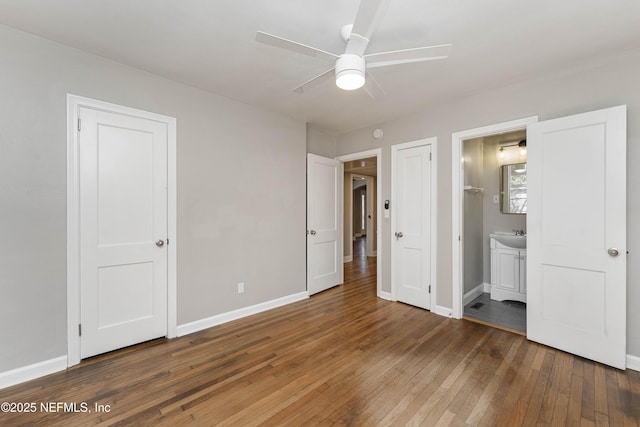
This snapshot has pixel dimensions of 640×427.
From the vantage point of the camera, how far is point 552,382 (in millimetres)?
2096

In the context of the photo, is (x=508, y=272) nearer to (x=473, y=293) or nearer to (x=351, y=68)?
(x=473, y=293)

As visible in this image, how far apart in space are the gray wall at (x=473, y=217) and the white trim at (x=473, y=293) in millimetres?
54

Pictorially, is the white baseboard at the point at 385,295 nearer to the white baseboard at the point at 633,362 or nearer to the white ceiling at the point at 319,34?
the white baseboard at the point at 633,362

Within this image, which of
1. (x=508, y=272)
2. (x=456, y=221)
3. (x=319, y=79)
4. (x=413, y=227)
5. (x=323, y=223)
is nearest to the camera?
(x=319, y=79)

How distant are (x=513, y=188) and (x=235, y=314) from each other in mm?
4245

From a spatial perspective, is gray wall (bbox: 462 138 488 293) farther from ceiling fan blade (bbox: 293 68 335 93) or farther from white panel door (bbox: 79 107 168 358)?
white panel door (bbox: 79 107 168 358)

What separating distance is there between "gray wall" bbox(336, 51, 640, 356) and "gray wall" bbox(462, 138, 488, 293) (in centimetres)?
50

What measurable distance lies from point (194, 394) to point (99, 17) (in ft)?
8.86

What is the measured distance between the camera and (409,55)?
68.3 inches

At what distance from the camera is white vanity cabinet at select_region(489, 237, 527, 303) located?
3.77 metres

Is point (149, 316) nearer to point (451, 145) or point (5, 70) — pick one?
point (5, 70)

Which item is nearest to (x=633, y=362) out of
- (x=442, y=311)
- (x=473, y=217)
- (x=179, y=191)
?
(x=442, y=311)

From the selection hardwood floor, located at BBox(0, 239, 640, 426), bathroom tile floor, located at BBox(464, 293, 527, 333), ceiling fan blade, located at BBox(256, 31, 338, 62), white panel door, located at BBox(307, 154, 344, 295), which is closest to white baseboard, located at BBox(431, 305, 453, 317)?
bathroom tile floor, located at BBox(464, 293, 527, 333)

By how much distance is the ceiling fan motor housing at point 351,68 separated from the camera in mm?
1763
